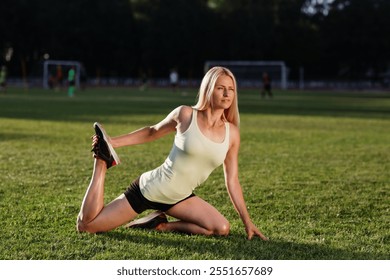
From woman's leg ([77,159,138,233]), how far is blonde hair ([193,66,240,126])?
988 mm

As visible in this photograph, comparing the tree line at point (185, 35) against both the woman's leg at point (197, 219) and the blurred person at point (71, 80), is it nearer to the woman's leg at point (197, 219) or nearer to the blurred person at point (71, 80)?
the blurred person at point (71, 80)

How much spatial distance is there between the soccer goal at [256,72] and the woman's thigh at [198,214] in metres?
65.5

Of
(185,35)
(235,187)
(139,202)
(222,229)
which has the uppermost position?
(185,35)

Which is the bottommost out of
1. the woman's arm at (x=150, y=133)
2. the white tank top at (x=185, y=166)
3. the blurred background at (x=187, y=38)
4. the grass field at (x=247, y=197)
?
the grass field at (x=247, y=197)

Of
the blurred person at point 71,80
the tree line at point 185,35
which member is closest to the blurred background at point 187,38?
the tree line at point 185,35

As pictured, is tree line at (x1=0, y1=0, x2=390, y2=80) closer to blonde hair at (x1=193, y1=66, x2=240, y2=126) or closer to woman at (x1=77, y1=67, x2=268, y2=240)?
woman at (x1=77, y1=67, x2=268, y2=240)

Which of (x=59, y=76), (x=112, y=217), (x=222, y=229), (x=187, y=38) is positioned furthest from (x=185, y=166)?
(x=187, y=38)

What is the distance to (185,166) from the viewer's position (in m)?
5.89

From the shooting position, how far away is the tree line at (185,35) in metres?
77.8

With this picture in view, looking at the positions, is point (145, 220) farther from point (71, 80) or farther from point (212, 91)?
point (71, 80)

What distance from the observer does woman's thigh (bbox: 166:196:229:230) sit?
238 inches

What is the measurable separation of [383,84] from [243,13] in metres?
17.5

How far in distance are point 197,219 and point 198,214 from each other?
4 centimetres
